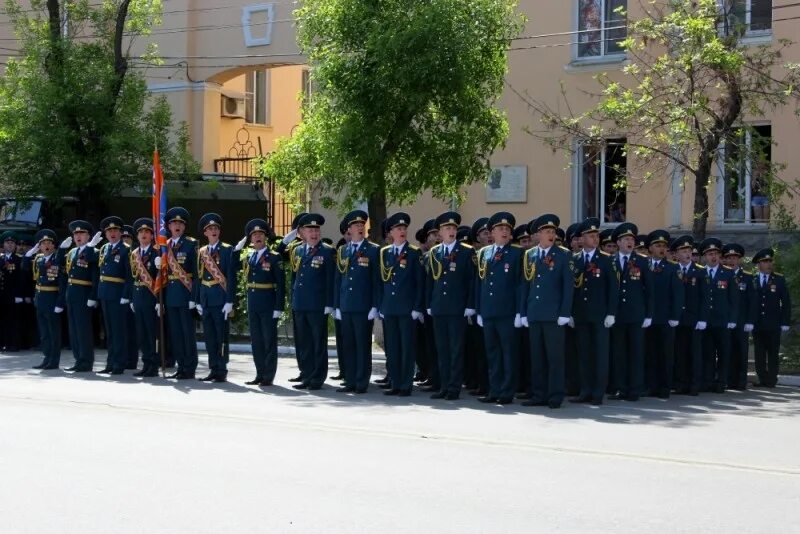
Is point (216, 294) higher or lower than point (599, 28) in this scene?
lower

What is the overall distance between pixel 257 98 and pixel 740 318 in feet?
68.0

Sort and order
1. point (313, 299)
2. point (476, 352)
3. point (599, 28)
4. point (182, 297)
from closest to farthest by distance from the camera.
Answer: point (476, 352)
point (313, 299)
point (182, 297)
point (599, 28)

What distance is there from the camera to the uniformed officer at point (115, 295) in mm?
15383

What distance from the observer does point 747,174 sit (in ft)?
59.1

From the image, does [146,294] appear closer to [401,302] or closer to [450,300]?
[401,302]

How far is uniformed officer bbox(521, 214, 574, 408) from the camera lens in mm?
12164

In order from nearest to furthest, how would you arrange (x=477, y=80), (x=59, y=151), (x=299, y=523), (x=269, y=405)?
(x=299, y=523) → (x=269, y=405) → (x=477, y=80) → (x=59, y=151)

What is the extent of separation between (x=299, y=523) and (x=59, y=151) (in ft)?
51.0

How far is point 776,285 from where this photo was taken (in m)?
15.3

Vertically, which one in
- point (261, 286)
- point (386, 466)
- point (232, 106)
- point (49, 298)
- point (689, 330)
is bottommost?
point (386, 466)

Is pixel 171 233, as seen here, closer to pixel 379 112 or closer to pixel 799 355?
pixel 379 112

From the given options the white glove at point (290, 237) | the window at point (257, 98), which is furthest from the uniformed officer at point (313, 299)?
the window at point (257, 98)

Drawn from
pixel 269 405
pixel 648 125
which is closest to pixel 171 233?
pixel 269 405

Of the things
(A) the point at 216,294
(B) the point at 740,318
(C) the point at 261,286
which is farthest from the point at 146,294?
(B) the point at 740,318
